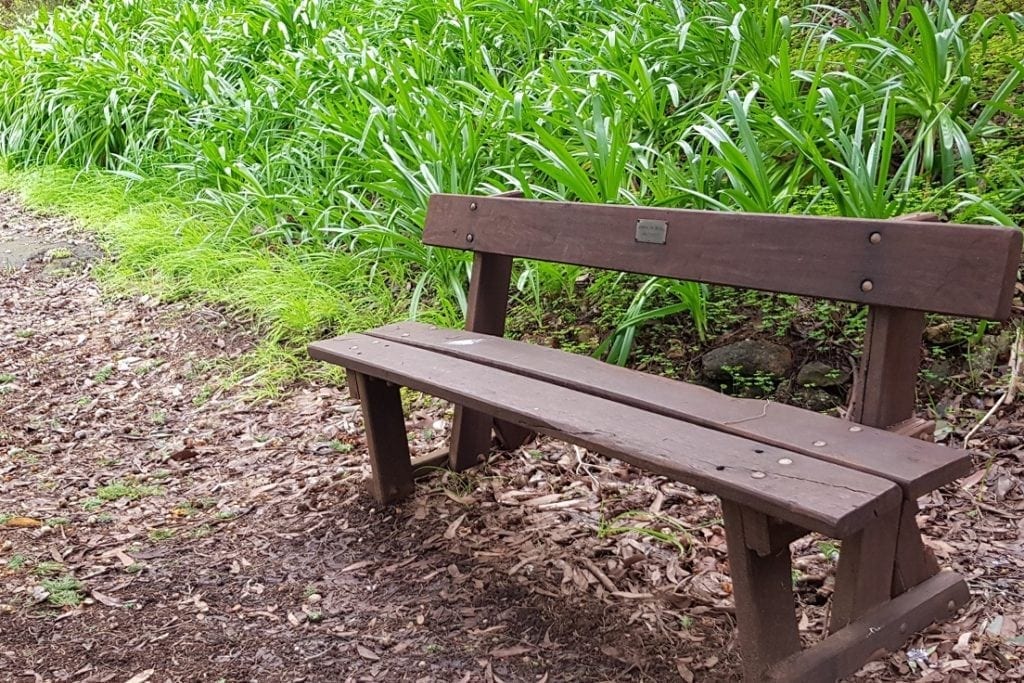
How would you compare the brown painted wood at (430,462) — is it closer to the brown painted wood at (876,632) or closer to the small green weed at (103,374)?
the brown painted wood at (876,632)

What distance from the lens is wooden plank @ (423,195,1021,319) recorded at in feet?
5.73

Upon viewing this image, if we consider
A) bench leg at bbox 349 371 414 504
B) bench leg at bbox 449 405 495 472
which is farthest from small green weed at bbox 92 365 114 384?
bench leg at bbox 449 405 495 472

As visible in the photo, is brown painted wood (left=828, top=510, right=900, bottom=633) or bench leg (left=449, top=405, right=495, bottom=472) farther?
bench leg (left=449, top=405, right=495, bottom=472)

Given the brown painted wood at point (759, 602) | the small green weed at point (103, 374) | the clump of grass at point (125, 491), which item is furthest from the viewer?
the small green weed at point (103, 374)

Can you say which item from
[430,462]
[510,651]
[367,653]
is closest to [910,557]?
[510,651]

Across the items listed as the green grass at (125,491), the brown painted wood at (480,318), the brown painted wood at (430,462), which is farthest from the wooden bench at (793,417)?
the green grass at (125,491)

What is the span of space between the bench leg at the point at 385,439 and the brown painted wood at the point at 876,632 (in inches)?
57.1

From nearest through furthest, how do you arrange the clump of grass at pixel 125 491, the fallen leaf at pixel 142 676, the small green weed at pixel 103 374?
the fallen leaf at pixel 142 676, the clump of grass at pixel 125 491, the small green weed at pixel 103 374

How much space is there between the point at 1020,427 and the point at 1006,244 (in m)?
1.23

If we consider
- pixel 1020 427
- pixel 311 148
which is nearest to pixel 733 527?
pixel 1020 427

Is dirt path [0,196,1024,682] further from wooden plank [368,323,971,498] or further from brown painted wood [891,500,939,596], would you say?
wooden plank [368,323,971,498]

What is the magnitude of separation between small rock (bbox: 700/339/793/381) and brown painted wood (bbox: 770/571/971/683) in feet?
3.49

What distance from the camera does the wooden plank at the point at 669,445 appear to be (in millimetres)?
1588

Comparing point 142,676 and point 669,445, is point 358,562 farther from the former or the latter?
point 669,445
